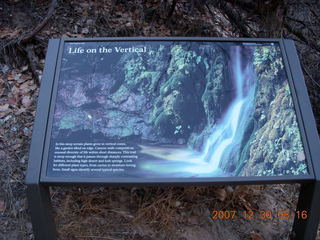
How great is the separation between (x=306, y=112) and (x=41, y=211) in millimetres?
1869

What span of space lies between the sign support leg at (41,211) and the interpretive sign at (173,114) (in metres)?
0.09

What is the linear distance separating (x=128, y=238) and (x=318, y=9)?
12.7 ft

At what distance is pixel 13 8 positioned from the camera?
459 centimetres

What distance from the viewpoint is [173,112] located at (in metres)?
2.35

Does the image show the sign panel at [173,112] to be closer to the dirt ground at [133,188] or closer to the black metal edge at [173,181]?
the black metal edge at [173,181]

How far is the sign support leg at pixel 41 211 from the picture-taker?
6.92ft

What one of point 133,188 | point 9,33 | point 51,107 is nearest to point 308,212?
point 133,188

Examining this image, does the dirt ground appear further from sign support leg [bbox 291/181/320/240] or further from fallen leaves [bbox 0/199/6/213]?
sign support leg [bbox 291/181/320/240]

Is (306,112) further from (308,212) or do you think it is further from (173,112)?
(173,112)

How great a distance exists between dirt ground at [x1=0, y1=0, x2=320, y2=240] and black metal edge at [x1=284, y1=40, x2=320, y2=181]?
956 mm

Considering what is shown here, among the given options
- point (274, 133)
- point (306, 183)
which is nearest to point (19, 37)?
point (274, 133)

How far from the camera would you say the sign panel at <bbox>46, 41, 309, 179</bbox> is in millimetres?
2182
